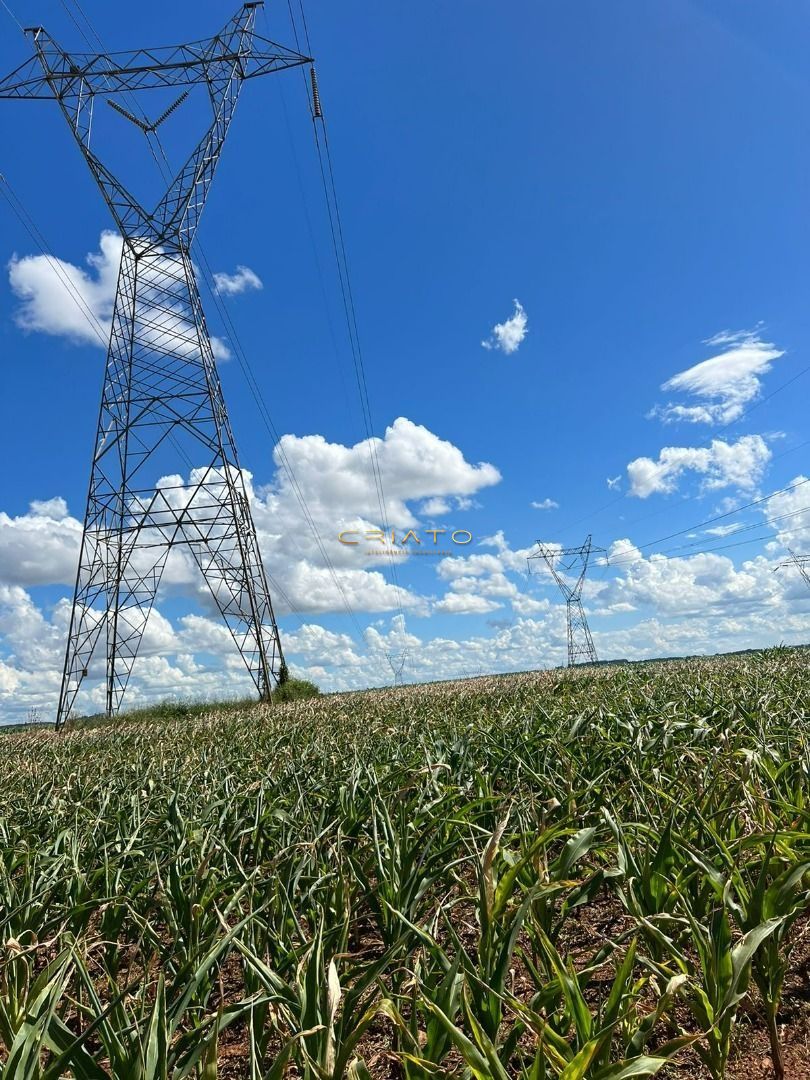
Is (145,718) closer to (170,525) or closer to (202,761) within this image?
(170,525)

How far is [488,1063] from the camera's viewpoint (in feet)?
5.17

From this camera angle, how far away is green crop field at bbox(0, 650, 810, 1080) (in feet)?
5.98

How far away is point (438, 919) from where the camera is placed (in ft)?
9.86

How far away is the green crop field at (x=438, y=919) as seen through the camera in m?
1.82

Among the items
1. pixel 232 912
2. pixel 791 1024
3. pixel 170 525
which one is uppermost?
pixel 170 525

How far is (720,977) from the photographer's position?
6.73 ft

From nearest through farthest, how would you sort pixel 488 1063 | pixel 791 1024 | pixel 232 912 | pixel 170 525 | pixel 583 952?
pixel 488 1063, pixel 791 1024, pixel 583 952, pixel 232 912, pixel 170 525

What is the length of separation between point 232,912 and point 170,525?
2270cm

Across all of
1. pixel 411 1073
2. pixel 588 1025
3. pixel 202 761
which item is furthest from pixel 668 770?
pixel 202 761

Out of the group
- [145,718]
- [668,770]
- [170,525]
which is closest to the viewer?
[668,770]

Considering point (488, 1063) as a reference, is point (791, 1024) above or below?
below

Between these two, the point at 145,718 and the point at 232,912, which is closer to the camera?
the point at 232,912

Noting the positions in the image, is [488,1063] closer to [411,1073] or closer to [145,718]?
[411,1073]

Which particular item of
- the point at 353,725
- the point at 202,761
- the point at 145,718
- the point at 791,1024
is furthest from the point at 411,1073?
the point at 145,718
